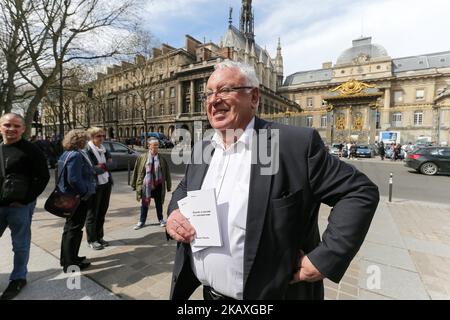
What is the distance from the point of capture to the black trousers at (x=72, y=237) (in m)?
3.18

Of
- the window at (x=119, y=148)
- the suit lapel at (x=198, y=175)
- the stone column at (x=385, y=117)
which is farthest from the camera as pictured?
the stone column at (x=385, y=117)

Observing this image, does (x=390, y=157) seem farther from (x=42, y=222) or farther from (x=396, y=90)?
(x=396, y=90)

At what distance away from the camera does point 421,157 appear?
42.8ft

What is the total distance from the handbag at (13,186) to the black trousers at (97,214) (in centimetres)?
121

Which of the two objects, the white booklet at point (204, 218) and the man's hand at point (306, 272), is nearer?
the man's hand at point (306, 272)

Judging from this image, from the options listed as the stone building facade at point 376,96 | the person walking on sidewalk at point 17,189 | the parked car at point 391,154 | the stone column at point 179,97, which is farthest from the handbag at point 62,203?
the stone column at point 179,97

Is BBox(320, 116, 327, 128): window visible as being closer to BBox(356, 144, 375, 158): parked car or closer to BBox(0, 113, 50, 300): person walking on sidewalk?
BBox(356, 144, 375, 158): parked car

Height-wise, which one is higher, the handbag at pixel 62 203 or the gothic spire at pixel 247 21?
the gothic spire at pixel 247 21

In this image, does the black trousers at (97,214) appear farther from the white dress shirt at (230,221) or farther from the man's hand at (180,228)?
the white dress shirt at (230,221)

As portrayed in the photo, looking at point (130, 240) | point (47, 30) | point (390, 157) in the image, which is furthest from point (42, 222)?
point (390, 157)

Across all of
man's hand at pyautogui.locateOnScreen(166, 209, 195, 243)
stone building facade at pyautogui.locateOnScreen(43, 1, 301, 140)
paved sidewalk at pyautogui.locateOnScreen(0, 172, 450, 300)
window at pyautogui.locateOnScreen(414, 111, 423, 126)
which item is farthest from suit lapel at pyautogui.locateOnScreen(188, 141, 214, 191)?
window at pyautogui.locateOnScreen(414, 111, 423, 126)

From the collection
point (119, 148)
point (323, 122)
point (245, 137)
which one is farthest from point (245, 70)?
point (323, 122)

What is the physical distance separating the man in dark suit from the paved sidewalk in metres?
1.60
